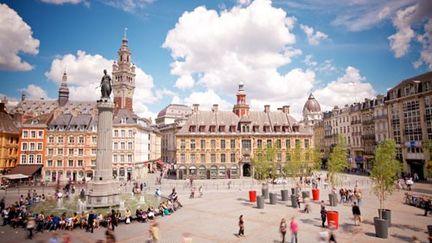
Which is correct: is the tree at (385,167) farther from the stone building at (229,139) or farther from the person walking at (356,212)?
the stone building at (229,139)

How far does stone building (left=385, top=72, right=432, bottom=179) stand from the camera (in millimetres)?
48531

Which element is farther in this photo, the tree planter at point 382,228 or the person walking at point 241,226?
the person walking at point 241,226

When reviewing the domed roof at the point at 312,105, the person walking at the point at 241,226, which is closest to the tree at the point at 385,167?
the person walking at the point at 241,226

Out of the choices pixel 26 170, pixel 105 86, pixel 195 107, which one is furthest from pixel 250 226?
pixel 26 170

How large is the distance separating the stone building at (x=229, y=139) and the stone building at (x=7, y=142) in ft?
109

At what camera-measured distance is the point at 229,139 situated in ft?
192

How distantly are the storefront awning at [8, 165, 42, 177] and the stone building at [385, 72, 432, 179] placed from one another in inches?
2909

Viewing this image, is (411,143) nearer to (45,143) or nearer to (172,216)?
(172,216)

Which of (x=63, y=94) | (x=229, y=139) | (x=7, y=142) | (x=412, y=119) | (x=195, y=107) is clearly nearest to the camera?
(x=412, y=119)

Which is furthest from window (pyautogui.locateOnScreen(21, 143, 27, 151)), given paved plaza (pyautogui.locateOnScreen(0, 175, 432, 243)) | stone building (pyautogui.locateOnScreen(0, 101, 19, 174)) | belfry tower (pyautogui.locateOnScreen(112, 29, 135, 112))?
belfry tower (pyautogui.locateOnScreen(112, 29, 135, 112))

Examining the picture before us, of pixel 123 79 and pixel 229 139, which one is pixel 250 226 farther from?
pixel 123 79

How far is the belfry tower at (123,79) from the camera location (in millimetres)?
100438

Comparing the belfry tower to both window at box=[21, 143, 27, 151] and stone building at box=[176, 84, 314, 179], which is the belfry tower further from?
stone building at box=[176, 84, 314, 179]

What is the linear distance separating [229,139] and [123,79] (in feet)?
198
